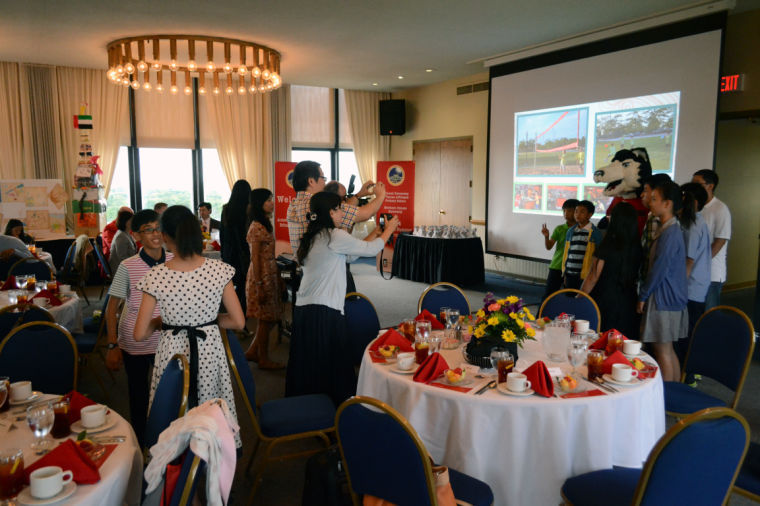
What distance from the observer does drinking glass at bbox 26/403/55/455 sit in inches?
72.4

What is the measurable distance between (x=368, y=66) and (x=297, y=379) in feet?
22.7

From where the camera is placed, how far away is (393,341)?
9.66ft

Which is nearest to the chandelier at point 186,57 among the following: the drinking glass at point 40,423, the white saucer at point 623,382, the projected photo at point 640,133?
the projected photo at point 640,133

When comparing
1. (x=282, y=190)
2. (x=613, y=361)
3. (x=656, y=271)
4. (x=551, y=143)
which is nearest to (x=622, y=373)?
(x=613, y=361)

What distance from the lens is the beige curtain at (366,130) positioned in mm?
11711

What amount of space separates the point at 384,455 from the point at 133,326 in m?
1.86

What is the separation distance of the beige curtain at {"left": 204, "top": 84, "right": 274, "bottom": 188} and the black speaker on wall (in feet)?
7.79

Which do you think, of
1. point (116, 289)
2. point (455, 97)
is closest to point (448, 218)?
point (455, 97)

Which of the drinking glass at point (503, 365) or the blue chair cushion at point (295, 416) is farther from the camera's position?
the blue chair cushion at point (295, 416)

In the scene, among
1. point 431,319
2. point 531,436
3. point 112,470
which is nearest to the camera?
point 112,470

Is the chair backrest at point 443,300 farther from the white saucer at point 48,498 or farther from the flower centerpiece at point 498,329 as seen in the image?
the white saucer at point 48,498

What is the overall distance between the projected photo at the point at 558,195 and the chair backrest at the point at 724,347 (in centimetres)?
469

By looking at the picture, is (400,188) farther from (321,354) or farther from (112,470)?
(112,470)

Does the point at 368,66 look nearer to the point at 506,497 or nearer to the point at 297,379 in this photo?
the point at 297,379
